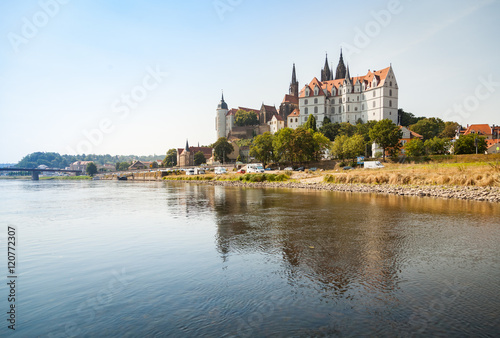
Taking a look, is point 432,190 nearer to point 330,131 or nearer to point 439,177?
point 439,177

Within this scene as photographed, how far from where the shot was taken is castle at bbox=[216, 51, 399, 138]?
114812 millimetres

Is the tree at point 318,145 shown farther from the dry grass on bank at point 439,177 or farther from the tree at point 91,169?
the tree at point 91,169

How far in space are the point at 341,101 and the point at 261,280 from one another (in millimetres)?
126787

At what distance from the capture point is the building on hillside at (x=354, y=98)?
4503 inches

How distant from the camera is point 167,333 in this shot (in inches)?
285

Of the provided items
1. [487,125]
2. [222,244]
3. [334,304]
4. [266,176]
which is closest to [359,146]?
[266,176]

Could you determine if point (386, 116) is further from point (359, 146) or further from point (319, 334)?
point (319, 334)

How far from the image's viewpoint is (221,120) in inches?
6806

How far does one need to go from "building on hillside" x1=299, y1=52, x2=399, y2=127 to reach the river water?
104093 mm

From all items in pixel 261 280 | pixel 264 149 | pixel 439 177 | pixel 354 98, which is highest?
pixel 354 98

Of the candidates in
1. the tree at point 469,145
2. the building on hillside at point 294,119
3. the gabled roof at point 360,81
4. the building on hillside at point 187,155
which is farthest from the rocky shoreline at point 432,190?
the building on hillside at point 187,155

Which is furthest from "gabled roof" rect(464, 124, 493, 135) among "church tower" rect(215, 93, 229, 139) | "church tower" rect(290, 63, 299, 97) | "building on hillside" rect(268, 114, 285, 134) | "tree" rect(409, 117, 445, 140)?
"church tower" rect(215, 93, 229, 139)

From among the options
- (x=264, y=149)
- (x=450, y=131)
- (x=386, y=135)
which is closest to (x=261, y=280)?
(x=386, y=135)

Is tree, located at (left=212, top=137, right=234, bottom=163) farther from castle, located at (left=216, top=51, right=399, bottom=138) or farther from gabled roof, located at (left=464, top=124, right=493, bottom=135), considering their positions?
gabled roof, located at (left=464, top=124, right=493, bottom=135)
